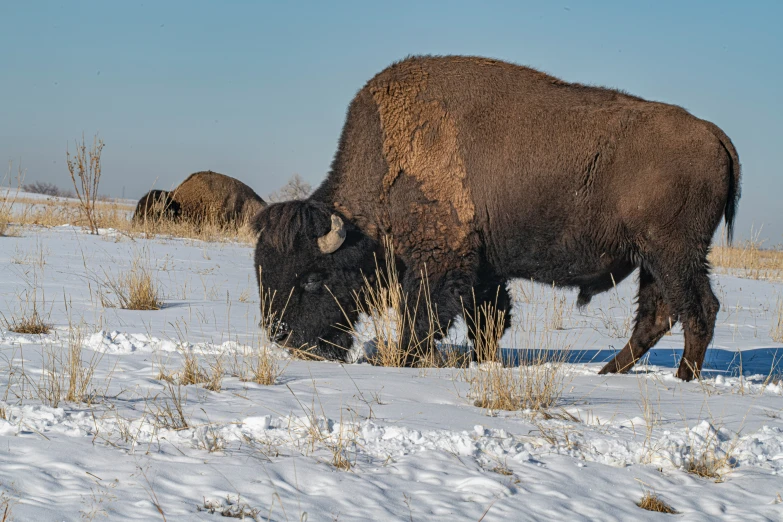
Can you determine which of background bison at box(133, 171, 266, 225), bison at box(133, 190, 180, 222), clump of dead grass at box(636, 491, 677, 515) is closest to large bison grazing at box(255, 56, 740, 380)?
clump of dead grass at box(636, 491, 677, 515)

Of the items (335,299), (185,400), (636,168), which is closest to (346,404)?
(185,400)

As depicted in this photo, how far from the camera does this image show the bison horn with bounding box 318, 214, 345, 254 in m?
6.07

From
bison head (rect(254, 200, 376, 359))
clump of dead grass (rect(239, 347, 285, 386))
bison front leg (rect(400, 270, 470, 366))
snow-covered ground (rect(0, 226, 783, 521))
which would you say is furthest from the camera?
bison head (rect(254, 200, 376, 359))

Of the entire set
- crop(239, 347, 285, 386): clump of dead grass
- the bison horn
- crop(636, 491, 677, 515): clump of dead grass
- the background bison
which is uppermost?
the background bison

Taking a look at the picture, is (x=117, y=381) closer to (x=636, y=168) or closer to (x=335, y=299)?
(x=335, y=299)

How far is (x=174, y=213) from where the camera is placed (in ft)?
58.2

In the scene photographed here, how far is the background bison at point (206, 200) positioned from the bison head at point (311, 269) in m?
11.4

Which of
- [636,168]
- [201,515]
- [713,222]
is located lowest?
[201,515]

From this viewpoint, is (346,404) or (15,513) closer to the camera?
(15,513)

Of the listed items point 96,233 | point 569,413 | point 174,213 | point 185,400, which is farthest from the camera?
point 174,213

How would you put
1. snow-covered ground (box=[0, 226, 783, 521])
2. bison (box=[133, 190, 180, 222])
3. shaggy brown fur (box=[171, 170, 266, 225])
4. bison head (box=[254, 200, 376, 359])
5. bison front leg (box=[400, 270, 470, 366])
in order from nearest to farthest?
snow-covered ground (box=[0, 226, 783, 521])
bison front leg (box=[400, 270, 470, 366])
bison head (box=[254, 200, 376, 359])
bison (box=[133, 190, 180, 222])
shaggy brown fur (box=[171, 170, 266, 225])

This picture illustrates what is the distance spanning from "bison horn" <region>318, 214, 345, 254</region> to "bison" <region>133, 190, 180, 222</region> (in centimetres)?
1048

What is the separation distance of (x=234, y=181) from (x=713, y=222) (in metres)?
14.7

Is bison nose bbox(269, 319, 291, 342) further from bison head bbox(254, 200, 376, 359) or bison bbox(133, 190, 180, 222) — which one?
bison bbox(133, 190, 180, 222)
